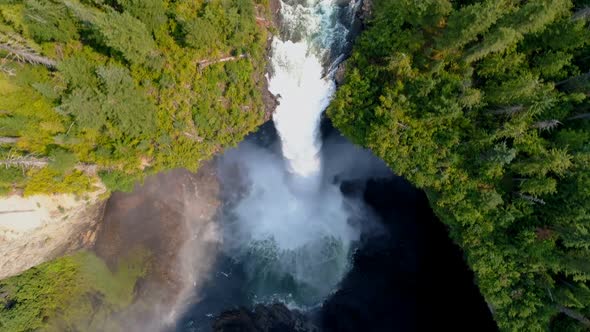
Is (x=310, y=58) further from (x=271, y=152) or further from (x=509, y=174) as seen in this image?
(x=509, y=174)

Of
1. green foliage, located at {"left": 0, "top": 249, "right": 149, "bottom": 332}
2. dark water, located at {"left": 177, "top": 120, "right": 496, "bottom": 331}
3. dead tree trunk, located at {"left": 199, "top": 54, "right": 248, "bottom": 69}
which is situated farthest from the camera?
dark water, located at {"left": 177, "top": 120, "right": 496, "bottom": 331}

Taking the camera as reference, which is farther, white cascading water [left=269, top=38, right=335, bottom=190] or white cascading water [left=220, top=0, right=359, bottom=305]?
white cascading water [left=220, top=0, right=359, bottom=305]

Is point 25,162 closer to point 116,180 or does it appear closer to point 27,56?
point 116,180

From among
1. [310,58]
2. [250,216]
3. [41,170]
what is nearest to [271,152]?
[250,216]

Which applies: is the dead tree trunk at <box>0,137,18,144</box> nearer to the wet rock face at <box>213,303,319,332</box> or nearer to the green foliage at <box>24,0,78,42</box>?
the green foliage at <box>24,0,78,42</box>

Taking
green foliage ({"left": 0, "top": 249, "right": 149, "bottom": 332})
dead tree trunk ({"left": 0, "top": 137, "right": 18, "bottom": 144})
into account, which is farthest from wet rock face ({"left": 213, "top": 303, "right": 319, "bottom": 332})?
dead tree trunk ({"left": 0, "top": 137, "right": 18, "bottom": 144})

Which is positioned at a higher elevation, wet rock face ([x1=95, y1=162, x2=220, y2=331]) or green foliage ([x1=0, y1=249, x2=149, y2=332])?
wet rock face ([x1=95, y1=162, x2=220, y2=331])
